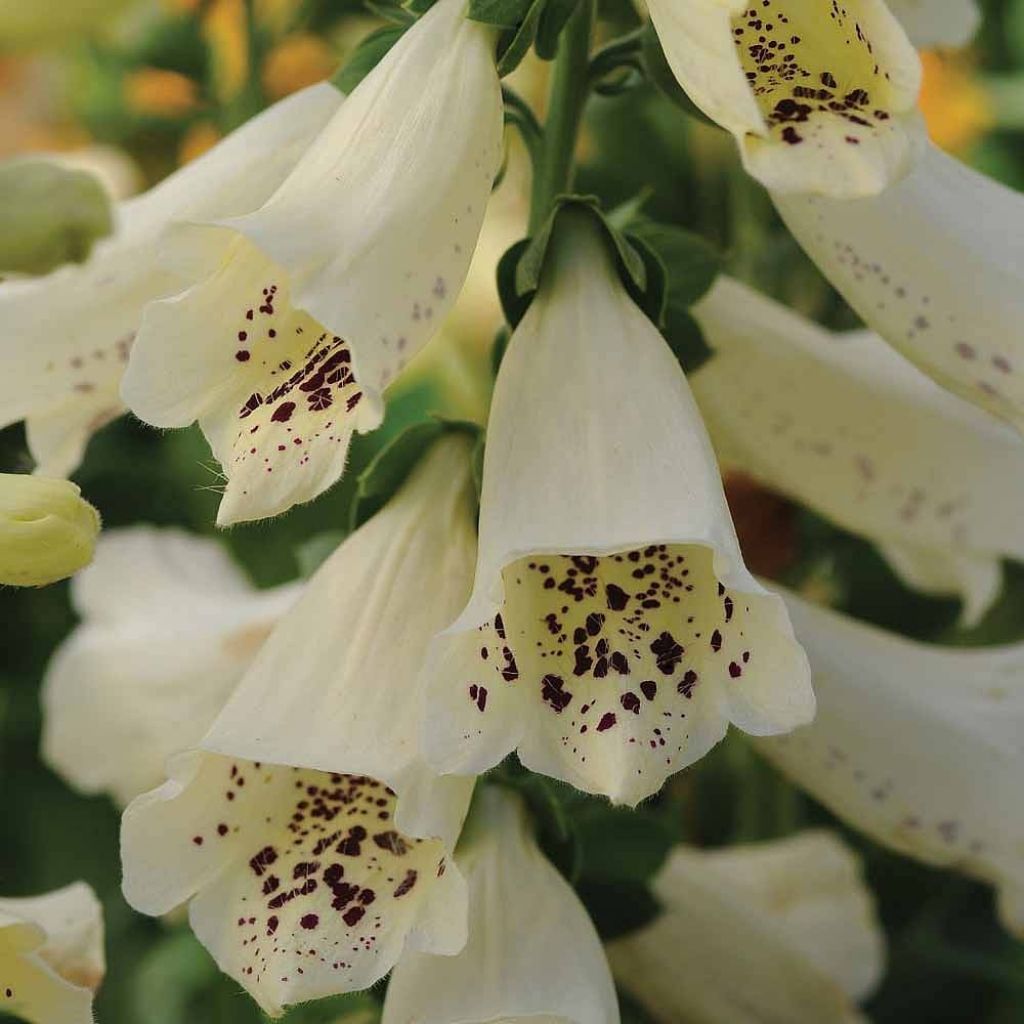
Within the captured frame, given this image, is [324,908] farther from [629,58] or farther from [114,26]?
[114,26]

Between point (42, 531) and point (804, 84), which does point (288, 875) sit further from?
point (804, 84)

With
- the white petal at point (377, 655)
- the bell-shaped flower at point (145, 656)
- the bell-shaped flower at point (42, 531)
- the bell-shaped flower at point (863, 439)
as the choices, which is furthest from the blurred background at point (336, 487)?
the bell-shaped flower at point (42, 531)

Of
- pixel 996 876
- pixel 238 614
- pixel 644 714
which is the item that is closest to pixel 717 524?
pixel 644 714

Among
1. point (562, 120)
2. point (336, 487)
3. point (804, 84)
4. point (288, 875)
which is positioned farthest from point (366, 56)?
point (336, 487)

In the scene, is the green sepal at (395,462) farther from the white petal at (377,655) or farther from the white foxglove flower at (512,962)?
the white foxglove flower at (512,962)

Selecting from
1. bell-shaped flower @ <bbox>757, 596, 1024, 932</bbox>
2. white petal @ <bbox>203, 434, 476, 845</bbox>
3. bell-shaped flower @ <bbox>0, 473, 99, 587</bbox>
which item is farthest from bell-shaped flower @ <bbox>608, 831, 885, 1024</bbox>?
bell-shaped flower @ <bbox>0, 473, 99, 587</bbox>
